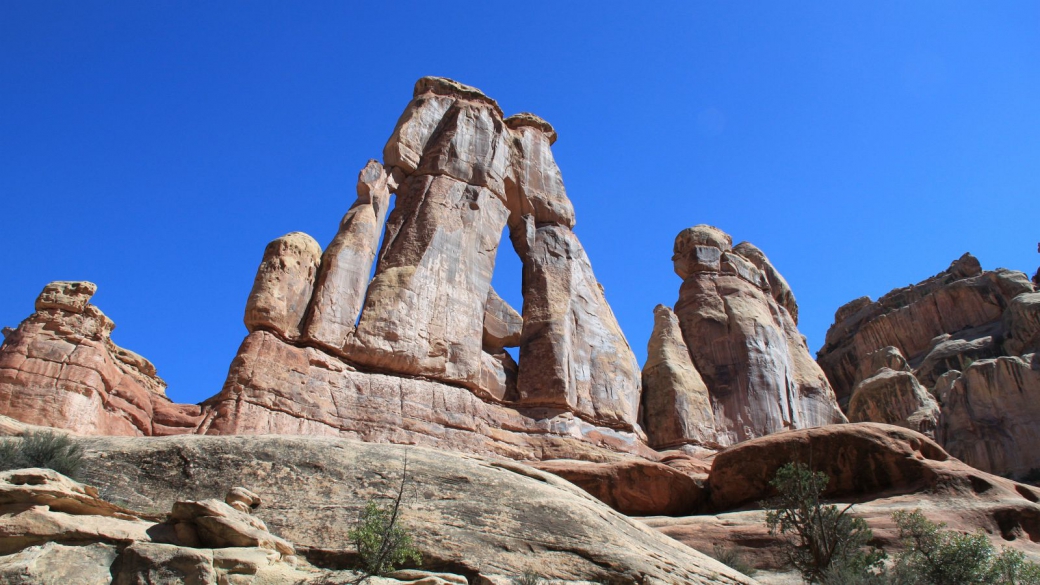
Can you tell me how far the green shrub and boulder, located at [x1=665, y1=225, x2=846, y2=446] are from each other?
45.6 feet

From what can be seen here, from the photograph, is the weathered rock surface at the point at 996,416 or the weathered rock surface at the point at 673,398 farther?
the weathered rock surface at the point at 996,416

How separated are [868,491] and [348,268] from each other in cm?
1571

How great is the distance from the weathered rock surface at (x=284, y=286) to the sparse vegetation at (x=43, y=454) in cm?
1052

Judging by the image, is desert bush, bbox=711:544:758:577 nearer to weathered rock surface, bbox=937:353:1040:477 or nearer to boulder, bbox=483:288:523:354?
boulder, bbox=483:288:523:354

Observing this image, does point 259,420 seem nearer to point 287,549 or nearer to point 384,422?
point 384,422

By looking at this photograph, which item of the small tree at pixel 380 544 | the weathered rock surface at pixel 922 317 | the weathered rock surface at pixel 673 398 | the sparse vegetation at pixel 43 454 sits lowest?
the small tree at pixel 380 544

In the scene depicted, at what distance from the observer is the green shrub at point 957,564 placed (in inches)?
587

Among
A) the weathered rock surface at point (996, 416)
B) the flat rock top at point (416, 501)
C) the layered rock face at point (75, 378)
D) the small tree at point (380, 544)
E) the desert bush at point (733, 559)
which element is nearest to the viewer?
the small tree at point (380, 544)

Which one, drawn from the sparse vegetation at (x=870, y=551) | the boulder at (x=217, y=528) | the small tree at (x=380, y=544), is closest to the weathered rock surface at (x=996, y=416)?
the sparse vegetation at (x=870, y=551)

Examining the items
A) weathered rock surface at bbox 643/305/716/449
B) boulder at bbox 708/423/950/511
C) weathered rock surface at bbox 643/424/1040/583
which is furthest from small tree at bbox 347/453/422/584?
weathered rock surface at bbox 643/305/716/449

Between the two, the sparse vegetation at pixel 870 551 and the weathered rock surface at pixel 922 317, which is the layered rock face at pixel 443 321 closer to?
the sparse vegetation at pixel 870 551

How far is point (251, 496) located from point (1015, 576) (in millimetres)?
14001

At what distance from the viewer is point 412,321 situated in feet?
81.3

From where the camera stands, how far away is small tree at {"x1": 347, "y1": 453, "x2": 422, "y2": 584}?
378 inches
